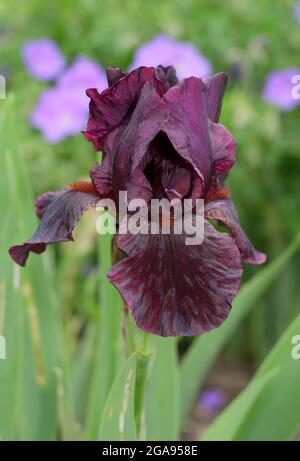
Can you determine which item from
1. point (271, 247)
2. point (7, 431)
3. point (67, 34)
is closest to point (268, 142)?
point (271, 247)

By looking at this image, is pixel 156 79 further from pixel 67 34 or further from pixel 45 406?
pixel 67 34

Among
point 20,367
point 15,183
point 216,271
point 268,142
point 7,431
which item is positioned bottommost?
point 7,431

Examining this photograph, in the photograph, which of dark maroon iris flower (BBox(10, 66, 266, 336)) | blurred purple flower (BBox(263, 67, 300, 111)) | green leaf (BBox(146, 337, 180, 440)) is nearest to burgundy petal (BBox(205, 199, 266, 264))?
dark maroon iris flower (BBox(10, 66, 266, 336))

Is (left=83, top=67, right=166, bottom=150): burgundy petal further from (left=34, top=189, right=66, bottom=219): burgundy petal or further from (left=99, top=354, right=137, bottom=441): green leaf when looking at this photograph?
(left=99, top=354, right=137, bottom=441): green leaf

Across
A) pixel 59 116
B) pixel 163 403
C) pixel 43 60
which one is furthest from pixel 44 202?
pixel 43 60

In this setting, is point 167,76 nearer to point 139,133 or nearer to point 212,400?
point 139,133

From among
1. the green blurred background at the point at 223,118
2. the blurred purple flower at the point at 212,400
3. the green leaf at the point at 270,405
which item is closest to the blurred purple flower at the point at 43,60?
the green blurred background at the point at 223,118
